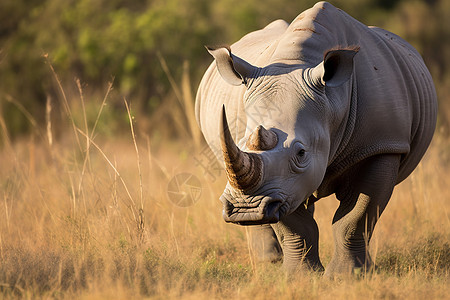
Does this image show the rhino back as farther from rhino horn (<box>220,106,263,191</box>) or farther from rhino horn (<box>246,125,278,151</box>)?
rhino horn (<box>220,106,263,191</box>)

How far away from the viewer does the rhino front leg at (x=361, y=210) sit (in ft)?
15.4

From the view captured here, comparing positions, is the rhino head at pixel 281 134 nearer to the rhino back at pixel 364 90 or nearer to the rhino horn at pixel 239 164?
the rhino horn at pixel 239 164

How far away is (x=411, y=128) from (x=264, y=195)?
5.61 ft

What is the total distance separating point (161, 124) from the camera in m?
13.2

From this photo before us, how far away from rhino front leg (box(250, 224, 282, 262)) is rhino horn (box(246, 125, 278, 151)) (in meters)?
1.98

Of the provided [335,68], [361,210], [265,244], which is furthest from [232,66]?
[265,244]

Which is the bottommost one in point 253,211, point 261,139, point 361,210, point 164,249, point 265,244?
point 265,244

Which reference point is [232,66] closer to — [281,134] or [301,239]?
[281,134]

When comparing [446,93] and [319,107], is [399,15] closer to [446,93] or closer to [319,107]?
[446,93]

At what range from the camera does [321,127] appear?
4203mm

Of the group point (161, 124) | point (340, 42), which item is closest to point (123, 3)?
point (161, 124)

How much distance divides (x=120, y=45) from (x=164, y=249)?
32.0 feet

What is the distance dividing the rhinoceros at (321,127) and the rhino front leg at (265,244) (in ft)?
2.20

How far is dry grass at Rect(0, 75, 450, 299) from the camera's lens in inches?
156
